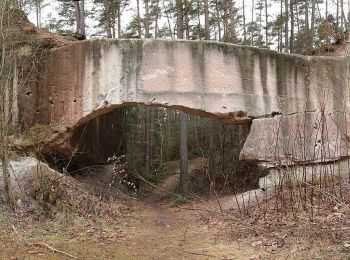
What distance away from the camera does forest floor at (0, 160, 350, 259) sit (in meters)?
5.19

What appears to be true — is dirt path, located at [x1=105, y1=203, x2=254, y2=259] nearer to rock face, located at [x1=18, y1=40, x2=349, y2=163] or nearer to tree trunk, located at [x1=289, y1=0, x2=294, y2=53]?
rock face, located at [x1=18, y1=40, x2=349, y2=163]

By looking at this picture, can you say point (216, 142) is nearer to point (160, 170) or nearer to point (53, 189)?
point (160, 170)

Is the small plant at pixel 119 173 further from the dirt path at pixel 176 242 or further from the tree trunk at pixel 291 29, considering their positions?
the tree trunk at pixel 291 29

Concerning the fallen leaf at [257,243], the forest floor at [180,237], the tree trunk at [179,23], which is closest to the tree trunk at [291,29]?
the tree trunk at [179,23]

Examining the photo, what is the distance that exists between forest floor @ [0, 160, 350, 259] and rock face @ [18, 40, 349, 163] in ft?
7.23

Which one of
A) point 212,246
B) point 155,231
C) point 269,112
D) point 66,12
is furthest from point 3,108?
point 66,12

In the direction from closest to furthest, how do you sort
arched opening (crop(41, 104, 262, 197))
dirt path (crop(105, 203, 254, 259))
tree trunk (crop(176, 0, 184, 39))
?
dirt path (crop(105, 203, 254, 259))
arched opening (crop(41, 104, 262, 197))
tree trunk (crop(176, 0, 184, 39))

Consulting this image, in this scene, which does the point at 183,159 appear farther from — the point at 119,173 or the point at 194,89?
the point at 194,89

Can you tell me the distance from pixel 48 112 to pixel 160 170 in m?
11.1

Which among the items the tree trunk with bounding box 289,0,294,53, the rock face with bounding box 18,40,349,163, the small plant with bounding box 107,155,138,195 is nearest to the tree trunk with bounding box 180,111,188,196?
the small plant with bounding box 107,155,138,195

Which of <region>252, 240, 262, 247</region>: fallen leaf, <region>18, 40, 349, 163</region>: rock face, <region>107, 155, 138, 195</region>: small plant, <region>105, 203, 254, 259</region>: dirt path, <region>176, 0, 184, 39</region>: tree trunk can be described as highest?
<region>176, 0, 184, 39</region>: tree trunk

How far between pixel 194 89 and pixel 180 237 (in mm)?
3226

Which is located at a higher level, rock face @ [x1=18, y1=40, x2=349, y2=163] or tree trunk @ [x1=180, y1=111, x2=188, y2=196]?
rock face @ [x1=18, y1=40, x2=349, y2=163]

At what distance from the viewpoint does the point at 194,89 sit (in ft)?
28.0
